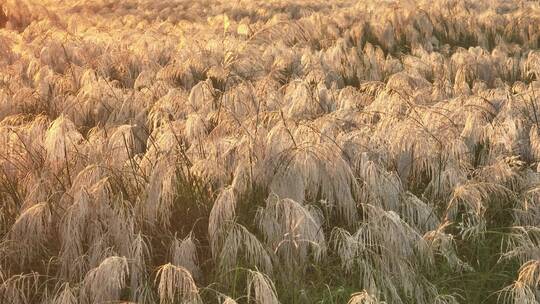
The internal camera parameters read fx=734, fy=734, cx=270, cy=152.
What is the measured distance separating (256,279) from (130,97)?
2819 millimetres

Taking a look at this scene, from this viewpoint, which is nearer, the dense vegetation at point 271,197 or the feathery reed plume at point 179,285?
the feathery reed plume at point 179,285

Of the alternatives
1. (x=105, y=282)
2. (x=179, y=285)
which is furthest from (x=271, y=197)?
(x=105, y=282)

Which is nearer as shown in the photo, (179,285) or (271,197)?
(179,285)

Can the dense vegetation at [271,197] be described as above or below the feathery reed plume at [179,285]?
below

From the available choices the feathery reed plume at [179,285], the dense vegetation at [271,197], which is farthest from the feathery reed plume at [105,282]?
the feathery reed plume at [179,285]

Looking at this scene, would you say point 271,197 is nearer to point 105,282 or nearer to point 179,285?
point 179,285

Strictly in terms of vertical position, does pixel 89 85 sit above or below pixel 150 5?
above

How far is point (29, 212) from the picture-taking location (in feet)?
10.8

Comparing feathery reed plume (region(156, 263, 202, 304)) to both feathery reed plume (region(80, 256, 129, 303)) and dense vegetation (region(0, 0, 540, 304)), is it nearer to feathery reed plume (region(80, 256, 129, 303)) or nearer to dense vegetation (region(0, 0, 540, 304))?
dense vegetation (region(0, 0, 540, 304))

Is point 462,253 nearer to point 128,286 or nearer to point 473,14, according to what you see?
point 128,286

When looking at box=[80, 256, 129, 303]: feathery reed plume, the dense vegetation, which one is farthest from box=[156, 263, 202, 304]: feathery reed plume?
box=[80, 256, 129, 303]: feathery reed plume

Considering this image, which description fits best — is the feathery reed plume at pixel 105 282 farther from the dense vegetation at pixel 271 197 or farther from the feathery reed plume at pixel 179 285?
the feathery reed plume at pixel 179 285

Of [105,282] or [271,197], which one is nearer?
[105,282]

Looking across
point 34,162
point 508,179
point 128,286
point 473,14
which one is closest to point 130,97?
point 34,162
